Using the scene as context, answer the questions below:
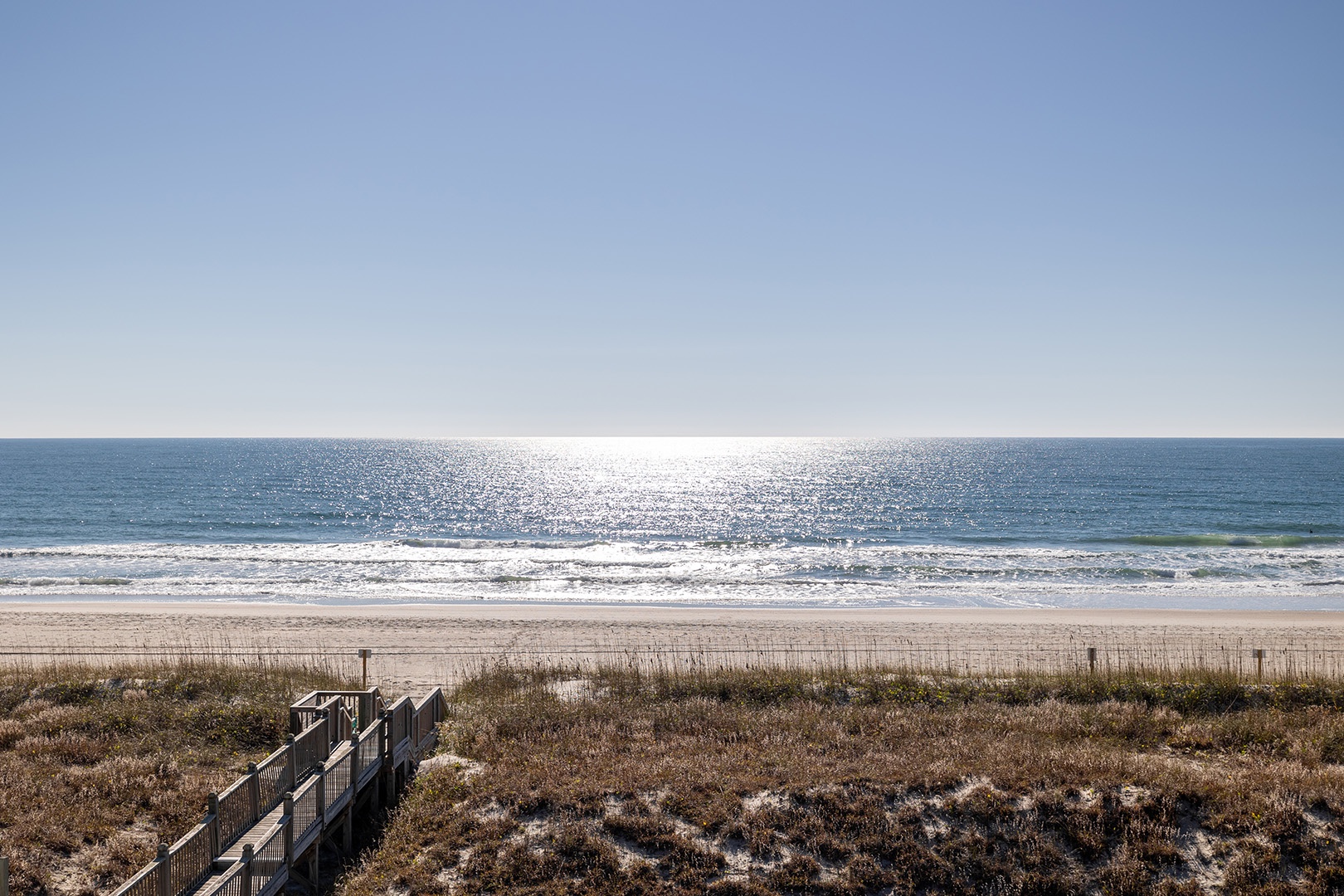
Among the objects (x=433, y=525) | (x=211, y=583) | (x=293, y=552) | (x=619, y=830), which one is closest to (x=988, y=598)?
(x=619, y=830)

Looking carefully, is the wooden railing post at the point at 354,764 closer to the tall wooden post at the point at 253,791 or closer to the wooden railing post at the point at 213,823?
the tall wooden post at the point at 253,791

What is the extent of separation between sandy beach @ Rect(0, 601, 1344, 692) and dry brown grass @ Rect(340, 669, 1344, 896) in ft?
22.3

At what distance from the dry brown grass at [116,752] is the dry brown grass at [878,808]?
314cm

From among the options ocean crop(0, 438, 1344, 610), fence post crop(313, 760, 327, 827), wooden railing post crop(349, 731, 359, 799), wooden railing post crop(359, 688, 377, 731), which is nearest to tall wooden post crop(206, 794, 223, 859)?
fence post crop(313, 760, 327, 827)

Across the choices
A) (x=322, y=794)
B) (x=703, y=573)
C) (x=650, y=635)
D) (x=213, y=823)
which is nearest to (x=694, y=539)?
(x=703, y=573)

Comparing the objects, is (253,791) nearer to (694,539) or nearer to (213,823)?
(213,823)

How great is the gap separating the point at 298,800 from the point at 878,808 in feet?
23.5

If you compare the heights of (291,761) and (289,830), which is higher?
(291,761)

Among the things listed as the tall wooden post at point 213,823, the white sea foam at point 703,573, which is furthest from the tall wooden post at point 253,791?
the white sea foam at point 703,573

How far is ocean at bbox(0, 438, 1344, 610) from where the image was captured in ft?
128

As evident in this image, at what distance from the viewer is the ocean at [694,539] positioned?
3912 centimetres

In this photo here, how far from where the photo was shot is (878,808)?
10.3 m

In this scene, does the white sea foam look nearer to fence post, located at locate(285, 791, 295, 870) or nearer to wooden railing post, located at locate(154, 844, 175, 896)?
fence post, located at locate(285, 791, 295, 870)

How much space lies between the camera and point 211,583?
4012 centimetres
